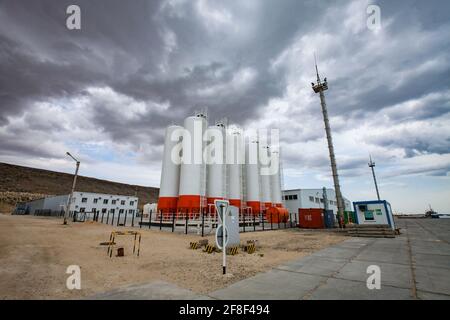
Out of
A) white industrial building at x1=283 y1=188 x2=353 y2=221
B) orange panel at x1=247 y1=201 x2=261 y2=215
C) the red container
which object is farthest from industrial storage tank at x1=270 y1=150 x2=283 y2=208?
the red container

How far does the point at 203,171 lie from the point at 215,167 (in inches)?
98.4

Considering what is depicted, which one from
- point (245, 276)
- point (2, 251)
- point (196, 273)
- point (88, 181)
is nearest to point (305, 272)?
point (245, 276)

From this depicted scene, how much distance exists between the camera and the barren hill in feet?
292

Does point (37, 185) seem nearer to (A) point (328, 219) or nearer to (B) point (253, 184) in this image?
(B) point (253, 184)

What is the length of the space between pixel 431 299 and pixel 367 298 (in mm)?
1436

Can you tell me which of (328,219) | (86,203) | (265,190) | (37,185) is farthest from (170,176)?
(37,185)

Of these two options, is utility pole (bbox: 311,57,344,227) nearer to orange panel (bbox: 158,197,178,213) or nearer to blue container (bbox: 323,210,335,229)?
blue container (bbox: 323,210,335,229)

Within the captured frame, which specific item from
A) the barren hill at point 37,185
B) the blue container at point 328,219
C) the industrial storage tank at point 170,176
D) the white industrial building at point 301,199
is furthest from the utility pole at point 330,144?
the barren hill at point 37,185

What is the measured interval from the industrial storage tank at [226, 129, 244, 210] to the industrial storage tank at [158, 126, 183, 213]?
9.31 m

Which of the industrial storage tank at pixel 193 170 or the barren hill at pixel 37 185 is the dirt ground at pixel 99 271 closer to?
the industrial storage tank at pixel 193 170

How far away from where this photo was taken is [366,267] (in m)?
8.10

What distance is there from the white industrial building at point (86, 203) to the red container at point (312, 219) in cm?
4107
